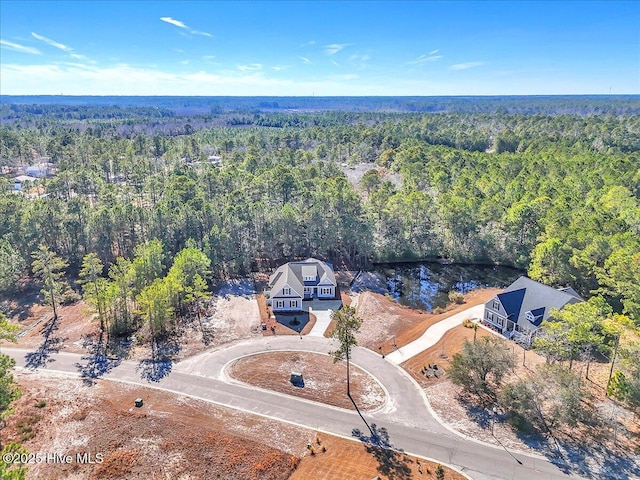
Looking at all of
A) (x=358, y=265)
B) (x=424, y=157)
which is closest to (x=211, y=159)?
(x=424, y=157)

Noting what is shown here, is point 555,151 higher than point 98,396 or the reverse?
higher

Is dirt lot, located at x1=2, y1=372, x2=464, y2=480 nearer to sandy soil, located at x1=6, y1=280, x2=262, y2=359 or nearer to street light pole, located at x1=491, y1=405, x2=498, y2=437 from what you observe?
street light pole, located at x1=491, y1=405, x2=498, y2=437

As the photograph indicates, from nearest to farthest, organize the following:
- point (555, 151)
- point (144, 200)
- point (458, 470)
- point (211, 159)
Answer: point (458, 470), point (144, 200), point (555, 151), point (211, 159)

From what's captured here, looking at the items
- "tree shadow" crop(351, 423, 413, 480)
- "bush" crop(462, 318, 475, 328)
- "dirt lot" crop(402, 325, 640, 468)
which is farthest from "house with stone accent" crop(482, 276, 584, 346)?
"tree shadow" crop(351, 423, 413, 480)

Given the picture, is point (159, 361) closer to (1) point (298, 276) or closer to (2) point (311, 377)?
(2) point (311, 377)

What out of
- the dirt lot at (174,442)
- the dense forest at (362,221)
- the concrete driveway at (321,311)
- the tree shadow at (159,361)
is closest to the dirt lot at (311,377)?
the dirt lot at (174,442)

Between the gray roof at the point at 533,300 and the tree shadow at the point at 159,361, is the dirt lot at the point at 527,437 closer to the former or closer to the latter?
the gray roof at the point at 533,300

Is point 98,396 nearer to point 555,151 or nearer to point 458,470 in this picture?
point 458,470
